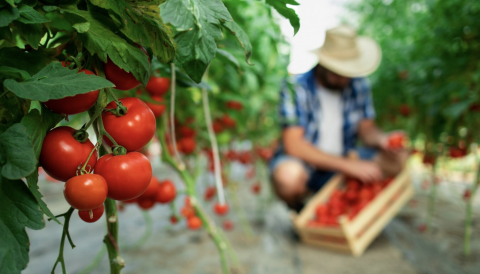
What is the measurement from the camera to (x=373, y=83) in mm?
2838

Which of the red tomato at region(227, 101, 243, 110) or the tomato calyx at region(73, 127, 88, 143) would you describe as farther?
the red tomato at region(227, 101, 243, 110)

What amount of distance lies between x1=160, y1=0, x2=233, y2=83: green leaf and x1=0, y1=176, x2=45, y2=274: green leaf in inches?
8.2

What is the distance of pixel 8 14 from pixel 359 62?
2098mm

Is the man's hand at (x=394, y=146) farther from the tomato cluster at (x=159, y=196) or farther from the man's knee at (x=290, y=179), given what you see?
the tomato cluster at (x=159, y=196)

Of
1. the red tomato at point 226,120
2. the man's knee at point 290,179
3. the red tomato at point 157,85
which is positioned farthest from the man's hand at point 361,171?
the red tomato at point 157,85

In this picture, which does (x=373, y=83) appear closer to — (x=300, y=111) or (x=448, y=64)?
(x=300, y=111)

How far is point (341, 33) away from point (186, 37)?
6.70 feet

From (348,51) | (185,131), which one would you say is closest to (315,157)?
(348,51)

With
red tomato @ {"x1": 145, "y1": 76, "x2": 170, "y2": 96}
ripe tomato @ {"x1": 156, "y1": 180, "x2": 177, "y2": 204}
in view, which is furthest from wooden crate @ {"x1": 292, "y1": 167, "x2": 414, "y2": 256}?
red tomato @ {"x1": 145, "y1": 76, "x2": 170, "y2": 96}

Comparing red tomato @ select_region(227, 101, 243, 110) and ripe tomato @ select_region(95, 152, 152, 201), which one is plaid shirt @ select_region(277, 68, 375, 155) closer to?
red tomato @ select_region(227, 101, 243, 110)

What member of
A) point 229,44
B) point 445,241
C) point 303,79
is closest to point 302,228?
point 445,241

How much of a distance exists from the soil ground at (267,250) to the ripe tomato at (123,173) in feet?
3.78

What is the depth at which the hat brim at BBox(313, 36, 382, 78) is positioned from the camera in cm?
198

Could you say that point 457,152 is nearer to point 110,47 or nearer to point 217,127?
point 217,127
